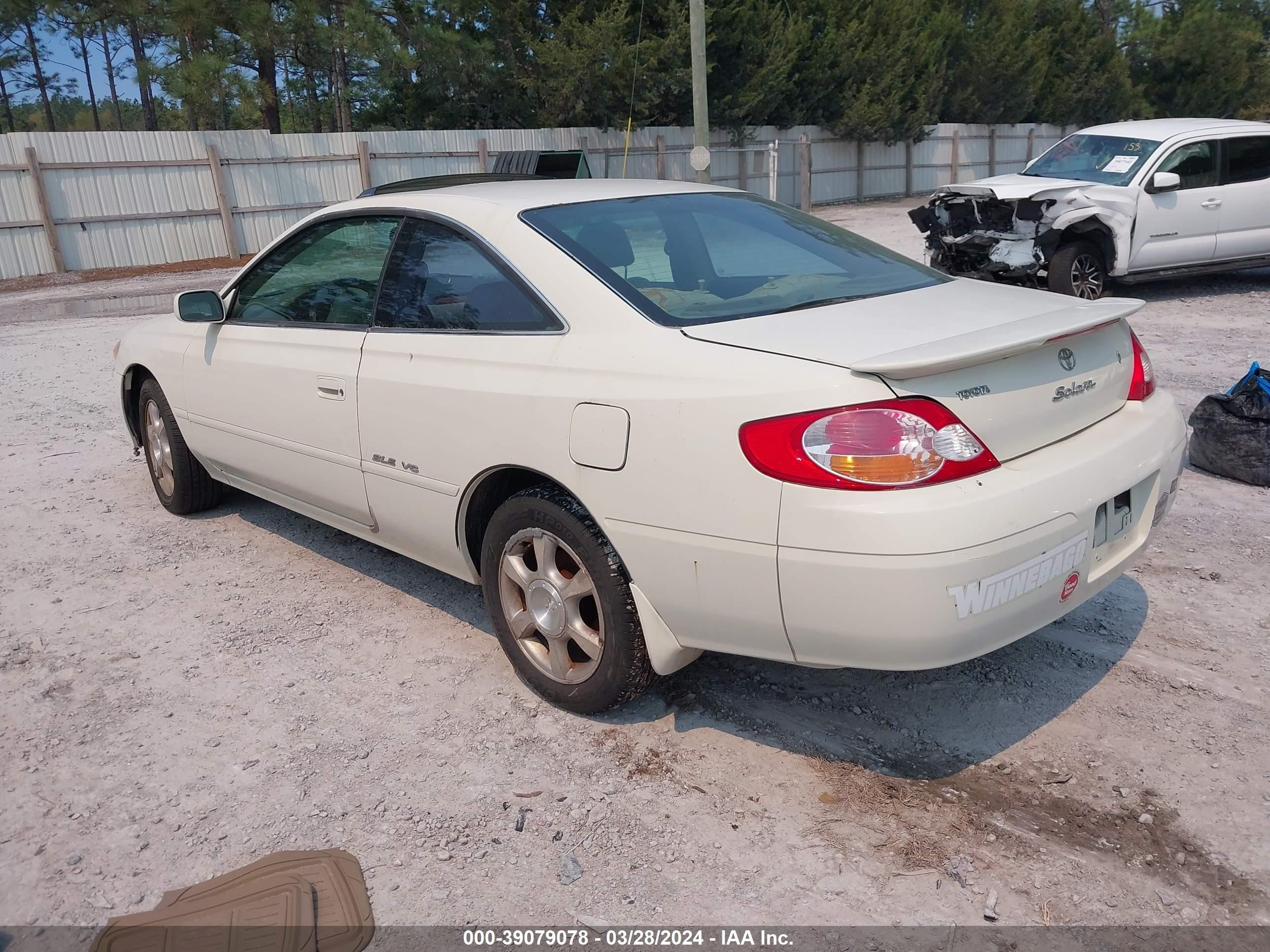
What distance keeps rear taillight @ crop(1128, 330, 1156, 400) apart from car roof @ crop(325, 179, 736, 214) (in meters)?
1.65

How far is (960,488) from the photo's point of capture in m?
2.49

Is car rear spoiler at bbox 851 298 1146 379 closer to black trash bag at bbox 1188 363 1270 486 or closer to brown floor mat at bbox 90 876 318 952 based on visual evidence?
brown floor mat at bbox 90 876 318 952

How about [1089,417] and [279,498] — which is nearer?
[1089,417]

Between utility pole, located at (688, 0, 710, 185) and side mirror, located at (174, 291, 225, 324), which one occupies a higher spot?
utility pole, located at (688, 0, 710, 185)

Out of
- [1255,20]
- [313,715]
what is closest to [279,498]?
[313,715]

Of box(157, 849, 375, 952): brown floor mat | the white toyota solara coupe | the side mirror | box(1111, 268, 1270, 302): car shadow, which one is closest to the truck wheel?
box(1111, 268, 1270, 302): car shadow

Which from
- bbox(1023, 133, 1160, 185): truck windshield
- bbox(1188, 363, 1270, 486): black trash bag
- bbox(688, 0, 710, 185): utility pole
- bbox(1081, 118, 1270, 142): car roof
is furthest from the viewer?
bbox(688, 0, 710, 185): utility pole

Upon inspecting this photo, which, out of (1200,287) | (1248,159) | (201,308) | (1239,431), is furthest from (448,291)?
(1200,287)

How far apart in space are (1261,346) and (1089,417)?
5.99 metres

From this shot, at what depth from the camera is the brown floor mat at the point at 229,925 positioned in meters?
2.38

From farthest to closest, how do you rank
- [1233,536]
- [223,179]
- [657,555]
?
1. [223,179]
2. [1233,536]
3. [657,555]

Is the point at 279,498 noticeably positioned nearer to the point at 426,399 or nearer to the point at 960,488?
the point at 426,399

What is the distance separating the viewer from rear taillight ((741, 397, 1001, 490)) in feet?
8.09

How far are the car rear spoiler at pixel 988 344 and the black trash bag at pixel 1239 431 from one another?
2398 mm
